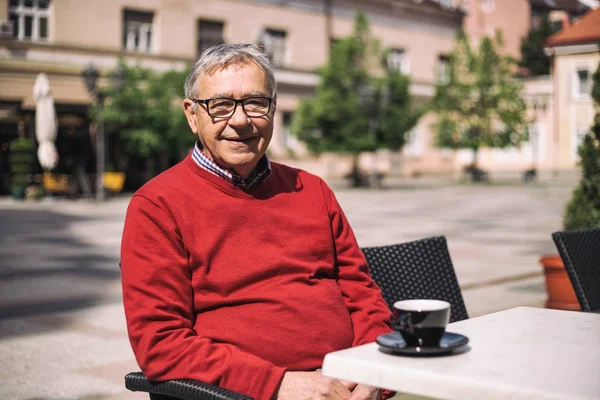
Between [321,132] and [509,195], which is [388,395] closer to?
[509,195]

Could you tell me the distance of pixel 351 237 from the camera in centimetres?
300

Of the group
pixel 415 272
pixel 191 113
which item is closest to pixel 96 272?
pixel 415 272

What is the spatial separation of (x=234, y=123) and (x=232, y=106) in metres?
0.06

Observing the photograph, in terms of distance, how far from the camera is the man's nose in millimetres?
2803

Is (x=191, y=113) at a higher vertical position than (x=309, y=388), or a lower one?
higher

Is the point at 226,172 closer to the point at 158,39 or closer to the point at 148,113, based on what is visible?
the point at 148,113

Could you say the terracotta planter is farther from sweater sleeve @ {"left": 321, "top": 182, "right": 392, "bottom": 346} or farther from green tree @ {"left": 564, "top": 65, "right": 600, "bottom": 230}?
sweater sleeve @ {"left": 321, "top": 182, "right": 392, "bottom": 346}

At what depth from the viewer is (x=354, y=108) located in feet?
102

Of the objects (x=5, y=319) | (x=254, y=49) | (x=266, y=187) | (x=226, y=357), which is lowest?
(x=5, y=319)

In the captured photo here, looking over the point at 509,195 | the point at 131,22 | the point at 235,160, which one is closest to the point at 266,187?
the point at 235,160

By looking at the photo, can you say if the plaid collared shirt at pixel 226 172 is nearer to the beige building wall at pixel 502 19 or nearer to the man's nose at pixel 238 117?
the man's nose at pixel 238 117

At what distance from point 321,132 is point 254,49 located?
29.2m

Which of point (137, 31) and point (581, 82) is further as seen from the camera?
point (581, 82)

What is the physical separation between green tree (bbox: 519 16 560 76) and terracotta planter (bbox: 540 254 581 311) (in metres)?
58.9
